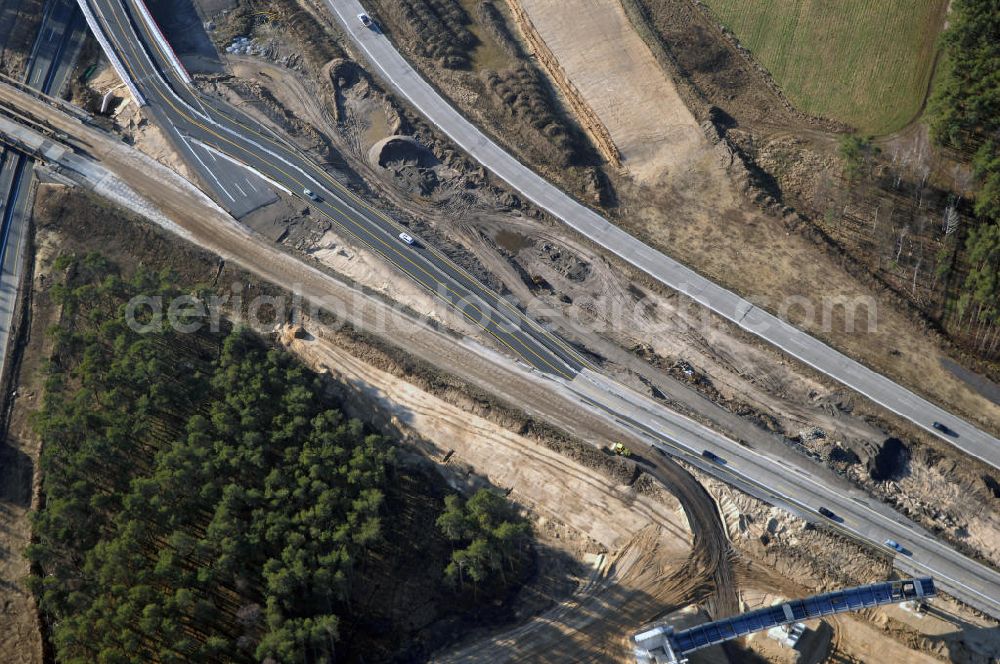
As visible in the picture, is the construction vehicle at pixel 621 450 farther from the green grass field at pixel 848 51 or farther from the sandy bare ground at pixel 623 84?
the green grass field at pixel 848 51

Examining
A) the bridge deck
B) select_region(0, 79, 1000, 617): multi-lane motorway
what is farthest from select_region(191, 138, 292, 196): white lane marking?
the bridge deck

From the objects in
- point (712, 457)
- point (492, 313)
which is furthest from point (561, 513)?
point (492, 313)

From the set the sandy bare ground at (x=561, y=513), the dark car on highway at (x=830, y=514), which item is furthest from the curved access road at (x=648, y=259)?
the sandy bare ground at (x=561, y=513)

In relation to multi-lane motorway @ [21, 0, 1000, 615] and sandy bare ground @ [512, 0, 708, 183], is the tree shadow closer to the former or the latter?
multi-lane motorway @ [21, 0, 1000, 615]

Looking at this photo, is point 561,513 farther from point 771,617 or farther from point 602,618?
point 771,617

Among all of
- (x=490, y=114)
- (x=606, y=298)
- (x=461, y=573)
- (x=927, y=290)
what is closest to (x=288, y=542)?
(x=461, y=573)

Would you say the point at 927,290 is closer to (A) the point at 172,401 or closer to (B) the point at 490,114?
(B) the point at 490,114
